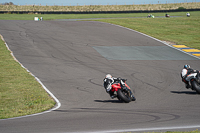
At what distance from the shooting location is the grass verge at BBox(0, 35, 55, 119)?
35.7 ft

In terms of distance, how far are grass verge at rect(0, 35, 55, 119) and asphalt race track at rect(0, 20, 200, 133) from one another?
2.42 ft

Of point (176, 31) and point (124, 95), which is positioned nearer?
point (124, 95)

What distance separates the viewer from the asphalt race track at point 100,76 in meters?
8.76

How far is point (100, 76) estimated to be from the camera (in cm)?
1770

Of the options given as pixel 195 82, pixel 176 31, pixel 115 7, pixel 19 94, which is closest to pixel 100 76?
pixel 19 94

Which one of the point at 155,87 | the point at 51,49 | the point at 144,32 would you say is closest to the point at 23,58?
the point at 51,49

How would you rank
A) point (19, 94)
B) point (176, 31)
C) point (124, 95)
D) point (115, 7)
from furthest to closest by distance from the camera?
point (115, 7)
point (176, 31)
point (19, 94)
point (124, 95)

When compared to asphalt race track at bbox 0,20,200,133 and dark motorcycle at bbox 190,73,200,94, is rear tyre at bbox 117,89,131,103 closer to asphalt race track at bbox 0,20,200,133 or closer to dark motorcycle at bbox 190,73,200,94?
asphalt race track at bbox 0,20,200,133

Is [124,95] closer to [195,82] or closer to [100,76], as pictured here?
[195,82]

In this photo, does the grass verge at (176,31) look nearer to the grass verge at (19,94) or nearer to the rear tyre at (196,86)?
the rear tyre at (196,86)

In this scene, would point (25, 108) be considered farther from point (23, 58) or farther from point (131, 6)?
point (131, 6)

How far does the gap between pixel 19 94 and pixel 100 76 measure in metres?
5.91

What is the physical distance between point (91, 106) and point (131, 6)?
3746 inches

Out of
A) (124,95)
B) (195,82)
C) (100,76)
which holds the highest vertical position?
(195,82)
